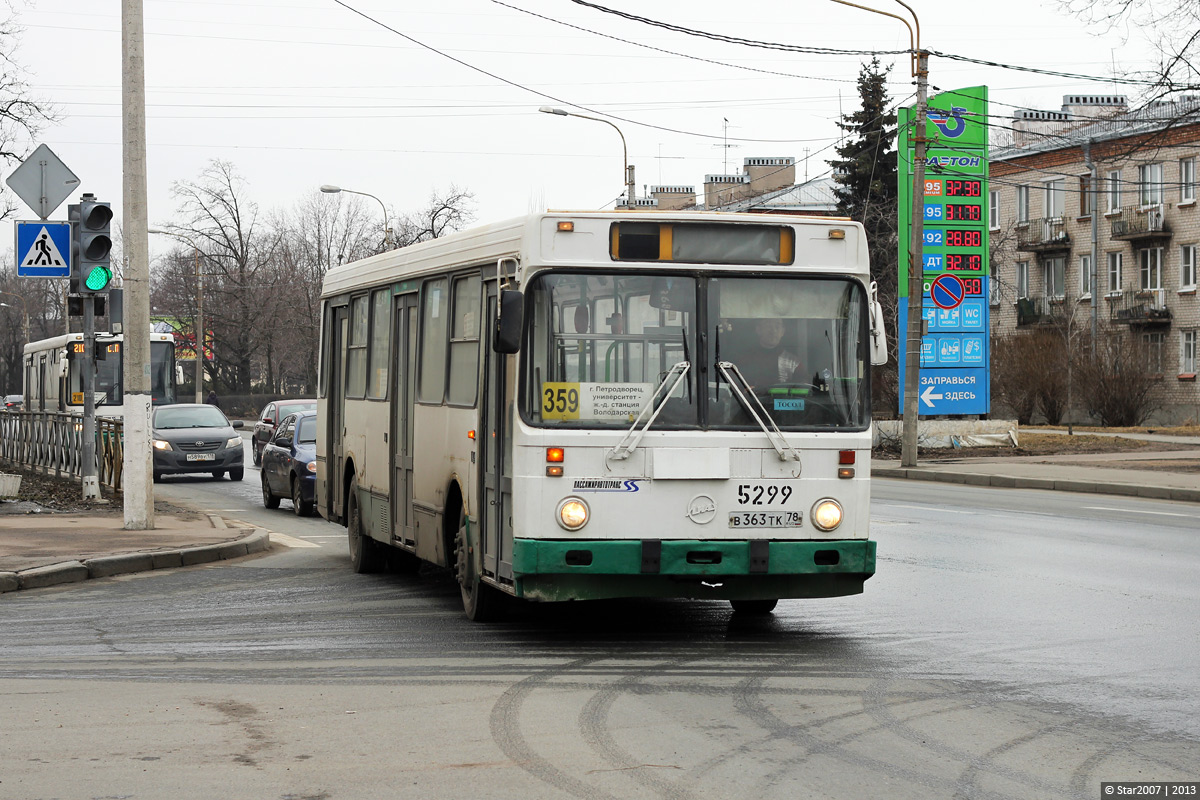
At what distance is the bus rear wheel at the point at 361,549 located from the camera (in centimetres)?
1328

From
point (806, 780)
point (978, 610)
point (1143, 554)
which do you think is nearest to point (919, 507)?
point (1143, 554)

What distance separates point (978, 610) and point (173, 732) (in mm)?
6112

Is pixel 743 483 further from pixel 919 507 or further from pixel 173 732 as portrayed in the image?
pixel 919 507

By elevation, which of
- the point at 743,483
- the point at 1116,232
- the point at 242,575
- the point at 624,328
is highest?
the point at 1116,232

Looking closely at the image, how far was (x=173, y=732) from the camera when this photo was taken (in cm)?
670

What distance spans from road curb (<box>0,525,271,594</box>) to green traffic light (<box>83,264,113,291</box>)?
11.3ft

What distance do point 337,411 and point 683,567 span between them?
Answer: 623 centimetres

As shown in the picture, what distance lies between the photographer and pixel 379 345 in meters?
12.6

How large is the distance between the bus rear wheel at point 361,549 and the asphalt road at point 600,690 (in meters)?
0.36

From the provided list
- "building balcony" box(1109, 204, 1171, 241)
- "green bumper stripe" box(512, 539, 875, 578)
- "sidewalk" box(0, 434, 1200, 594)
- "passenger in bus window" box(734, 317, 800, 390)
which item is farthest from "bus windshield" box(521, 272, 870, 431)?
"building balcony" box(1109, 204, 1171, 241)

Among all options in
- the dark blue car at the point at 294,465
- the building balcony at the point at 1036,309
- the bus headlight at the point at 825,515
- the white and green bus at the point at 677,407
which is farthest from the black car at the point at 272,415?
the building balcony at the point at 1036,309

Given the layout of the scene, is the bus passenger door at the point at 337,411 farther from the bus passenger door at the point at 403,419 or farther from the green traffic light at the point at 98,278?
the green traffic light at the point at 98,278

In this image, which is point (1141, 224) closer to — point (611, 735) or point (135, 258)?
point (135, 258)

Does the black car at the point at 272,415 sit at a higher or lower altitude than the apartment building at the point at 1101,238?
lower
